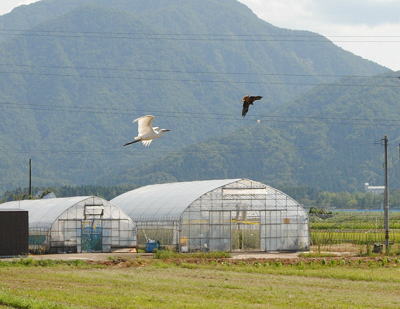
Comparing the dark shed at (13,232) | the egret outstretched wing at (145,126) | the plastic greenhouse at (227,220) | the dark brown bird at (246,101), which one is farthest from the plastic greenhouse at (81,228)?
the dark brown bird at (246,101)

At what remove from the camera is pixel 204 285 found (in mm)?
30719

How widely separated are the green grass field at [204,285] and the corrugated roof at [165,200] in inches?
459

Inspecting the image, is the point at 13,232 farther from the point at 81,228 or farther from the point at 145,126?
the point at 145,126

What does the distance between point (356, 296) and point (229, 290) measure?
3.99 metres

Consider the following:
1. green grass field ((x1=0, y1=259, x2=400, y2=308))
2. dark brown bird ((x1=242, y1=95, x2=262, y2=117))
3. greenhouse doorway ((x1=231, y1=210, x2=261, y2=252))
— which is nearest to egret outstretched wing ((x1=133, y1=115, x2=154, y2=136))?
green grass field ((x1=0, y1=259, x2=400, y2=308))

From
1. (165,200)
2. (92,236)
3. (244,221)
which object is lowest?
(92,236)

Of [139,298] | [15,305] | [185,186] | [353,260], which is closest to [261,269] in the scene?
[353,260]

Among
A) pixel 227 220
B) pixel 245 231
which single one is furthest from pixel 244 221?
pixel 227 220

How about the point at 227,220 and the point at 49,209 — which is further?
the point at 49,209

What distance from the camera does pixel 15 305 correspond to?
23.4 meters

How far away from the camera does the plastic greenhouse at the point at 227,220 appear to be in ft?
176

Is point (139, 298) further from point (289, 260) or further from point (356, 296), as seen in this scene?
point (289, 260)

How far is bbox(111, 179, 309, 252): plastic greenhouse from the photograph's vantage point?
176 feet

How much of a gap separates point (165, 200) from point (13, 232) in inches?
512
